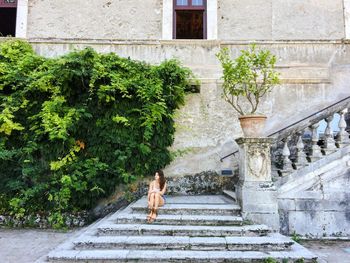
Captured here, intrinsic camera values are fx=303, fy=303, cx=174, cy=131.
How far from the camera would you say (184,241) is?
4.41 meters

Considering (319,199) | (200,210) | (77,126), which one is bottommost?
(200,210)

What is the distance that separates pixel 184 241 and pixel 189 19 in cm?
699

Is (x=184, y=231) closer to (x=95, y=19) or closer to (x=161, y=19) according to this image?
(x=161, y=19)

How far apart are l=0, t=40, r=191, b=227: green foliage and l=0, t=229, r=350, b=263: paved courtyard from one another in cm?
51

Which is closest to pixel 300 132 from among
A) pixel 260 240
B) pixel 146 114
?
pixel 260 240

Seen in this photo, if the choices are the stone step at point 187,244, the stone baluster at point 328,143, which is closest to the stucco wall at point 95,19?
the stone baluster at point 328,143

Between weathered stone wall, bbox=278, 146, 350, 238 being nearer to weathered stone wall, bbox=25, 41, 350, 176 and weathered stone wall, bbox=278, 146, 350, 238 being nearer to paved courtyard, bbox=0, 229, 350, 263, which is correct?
paved courtyard, bbox=0, 229, 350, 263

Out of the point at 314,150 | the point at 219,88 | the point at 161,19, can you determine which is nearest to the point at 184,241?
the point at 314,150

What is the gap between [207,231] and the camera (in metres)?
4.75

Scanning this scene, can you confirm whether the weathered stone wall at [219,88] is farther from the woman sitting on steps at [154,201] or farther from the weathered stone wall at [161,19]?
the woman sitting on steps at [154,201]

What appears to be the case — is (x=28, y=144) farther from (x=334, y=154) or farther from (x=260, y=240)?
(x=334, y=154)

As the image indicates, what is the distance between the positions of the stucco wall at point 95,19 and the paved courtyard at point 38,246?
5.45 meters

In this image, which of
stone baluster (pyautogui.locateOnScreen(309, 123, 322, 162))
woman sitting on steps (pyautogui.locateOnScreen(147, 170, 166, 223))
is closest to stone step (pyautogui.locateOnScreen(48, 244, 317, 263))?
woman sitting on steps (pyautogui.locateOnScreen(147, 170, 166, 223))

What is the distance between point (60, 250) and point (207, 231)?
85.8 inches
